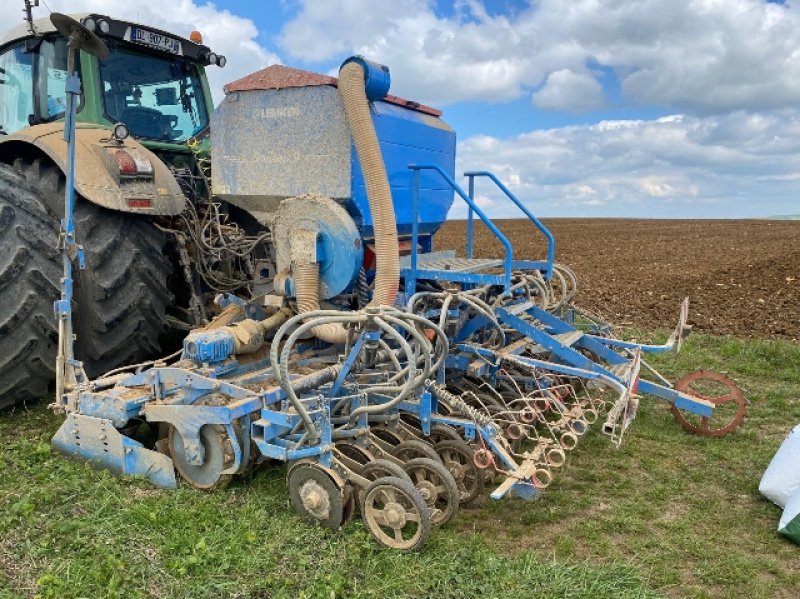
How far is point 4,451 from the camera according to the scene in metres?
→ 4.01

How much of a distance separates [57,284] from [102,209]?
21.3 inches

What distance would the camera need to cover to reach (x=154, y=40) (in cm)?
553

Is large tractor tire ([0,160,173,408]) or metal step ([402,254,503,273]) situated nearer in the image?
large tractor tire ([0,160,173,408])

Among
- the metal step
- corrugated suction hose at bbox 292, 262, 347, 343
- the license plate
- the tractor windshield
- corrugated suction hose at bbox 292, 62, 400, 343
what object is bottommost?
corrugated suction hose at bbox 292, 262, 347, 343

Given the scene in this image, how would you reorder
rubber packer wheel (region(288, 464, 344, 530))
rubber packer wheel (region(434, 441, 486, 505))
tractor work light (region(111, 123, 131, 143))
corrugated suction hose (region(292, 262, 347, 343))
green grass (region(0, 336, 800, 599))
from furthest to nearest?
1. tractor work light (region(111, 123, 131, 143))
2. corrugated suction hose (region(292, 262, 347, 343))
3. rubber packer wheel (region(434, 441, 486, 505))
4. rubber packer wheel (region(288, 464, 344, 530))
5. green grass (region(0, 336, 800, 599))

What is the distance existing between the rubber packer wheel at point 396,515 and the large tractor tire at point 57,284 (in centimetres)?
211

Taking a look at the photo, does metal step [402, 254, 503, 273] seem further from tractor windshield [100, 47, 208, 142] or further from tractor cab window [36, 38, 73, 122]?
tractor cab window [36, 38, 73, 122]

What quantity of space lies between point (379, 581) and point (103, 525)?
50.8 inches

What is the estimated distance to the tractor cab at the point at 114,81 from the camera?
5207 millimetres

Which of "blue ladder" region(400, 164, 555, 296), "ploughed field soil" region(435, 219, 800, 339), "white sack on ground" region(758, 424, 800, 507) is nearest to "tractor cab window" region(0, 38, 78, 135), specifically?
"blue ladder" region(400, 164, 555, 296)

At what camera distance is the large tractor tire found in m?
4.12

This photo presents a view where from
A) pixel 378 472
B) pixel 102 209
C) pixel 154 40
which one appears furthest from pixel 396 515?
pixel 154 40

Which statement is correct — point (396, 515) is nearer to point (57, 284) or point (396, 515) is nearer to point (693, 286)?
point (57, 284)

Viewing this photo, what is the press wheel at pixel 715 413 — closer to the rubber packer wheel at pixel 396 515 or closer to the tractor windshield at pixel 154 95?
the rubber packer wheel at pixel 396 515
